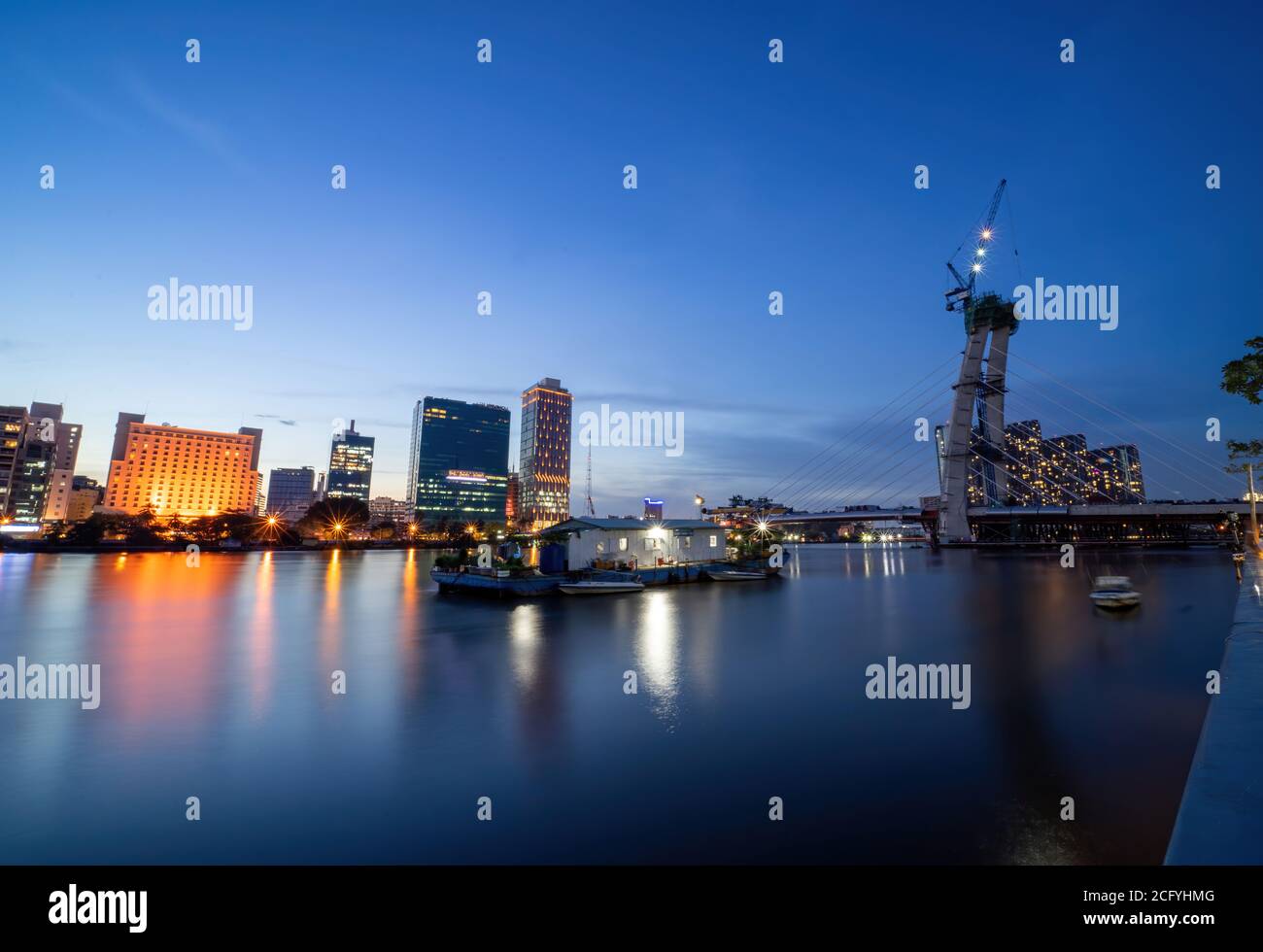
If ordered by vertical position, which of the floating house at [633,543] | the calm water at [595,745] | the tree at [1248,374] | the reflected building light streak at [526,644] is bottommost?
the reflected building light streak at [526,644]

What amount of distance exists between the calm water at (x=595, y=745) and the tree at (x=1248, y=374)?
7.81 metres

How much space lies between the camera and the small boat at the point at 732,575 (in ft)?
157

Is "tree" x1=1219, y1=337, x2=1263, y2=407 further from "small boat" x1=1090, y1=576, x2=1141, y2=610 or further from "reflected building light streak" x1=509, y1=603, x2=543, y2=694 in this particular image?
"small boat" x1=1090, y1=576, x2=1141, y2=610

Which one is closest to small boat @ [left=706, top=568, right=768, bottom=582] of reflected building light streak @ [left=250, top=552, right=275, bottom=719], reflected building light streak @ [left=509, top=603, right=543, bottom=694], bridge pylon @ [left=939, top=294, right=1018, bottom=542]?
reflected building light streak @ [left=509, top=603, right=543, bottom=694]

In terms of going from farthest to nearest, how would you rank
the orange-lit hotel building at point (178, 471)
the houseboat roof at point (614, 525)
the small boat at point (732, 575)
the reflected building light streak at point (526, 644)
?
the orange-lit hotel building at point (178, 471), the small boat at point (732, 575), the houseboat roof at point (614, 525), the reflected building light streak at point (526, 644)

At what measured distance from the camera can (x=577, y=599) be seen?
35.0m

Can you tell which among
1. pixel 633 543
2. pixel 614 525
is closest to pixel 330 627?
pixel 614 525

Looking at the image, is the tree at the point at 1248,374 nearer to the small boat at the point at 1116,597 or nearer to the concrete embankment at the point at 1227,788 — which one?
the concrete embankment at the point at 1227,788

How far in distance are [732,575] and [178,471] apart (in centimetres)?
19201

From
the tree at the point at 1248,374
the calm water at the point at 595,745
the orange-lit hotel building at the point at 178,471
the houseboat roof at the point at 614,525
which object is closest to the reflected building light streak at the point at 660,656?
the calm water at the point at 595,745

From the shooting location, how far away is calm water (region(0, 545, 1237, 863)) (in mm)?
7684

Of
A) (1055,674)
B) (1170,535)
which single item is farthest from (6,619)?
(1170,535)

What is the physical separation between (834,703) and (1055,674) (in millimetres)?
8477
